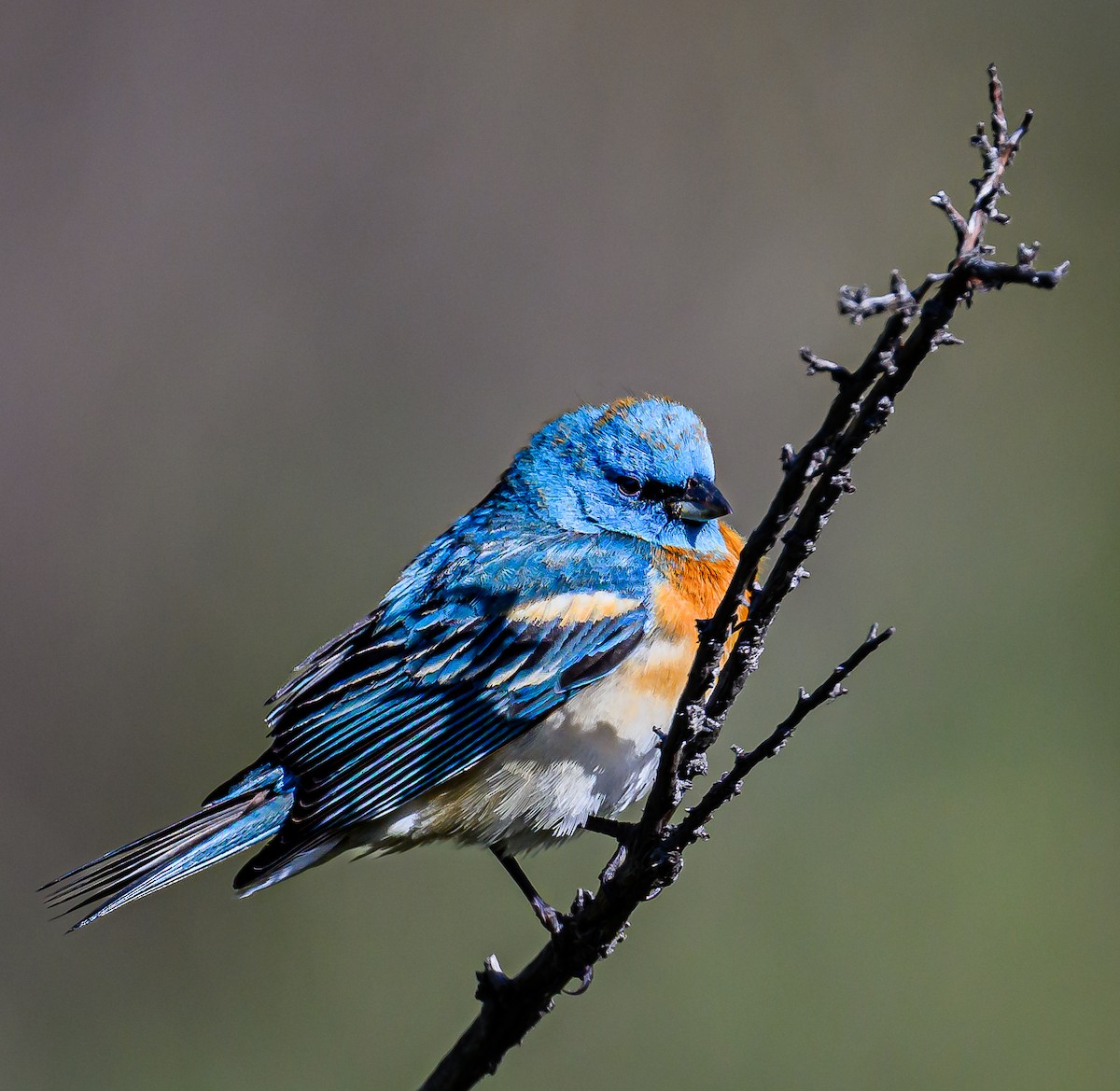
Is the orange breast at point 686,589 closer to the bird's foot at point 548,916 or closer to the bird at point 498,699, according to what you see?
the bird at point 498,699

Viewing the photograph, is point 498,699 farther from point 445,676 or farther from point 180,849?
point 180,849

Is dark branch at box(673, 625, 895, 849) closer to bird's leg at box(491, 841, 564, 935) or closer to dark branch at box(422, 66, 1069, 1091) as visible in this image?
dark branch at box(422, 66, 1069, 1091)

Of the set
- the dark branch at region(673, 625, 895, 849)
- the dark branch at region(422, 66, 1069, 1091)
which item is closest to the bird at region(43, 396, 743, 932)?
the dark branch at region(422, 66, 1069, 1091)

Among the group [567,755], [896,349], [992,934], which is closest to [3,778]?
[567,755]

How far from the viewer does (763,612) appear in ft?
7.55

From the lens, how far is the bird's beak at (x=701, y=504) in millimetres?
3678

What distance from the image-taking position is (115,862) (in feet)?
10.7

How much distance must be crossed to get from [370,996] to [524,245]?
12.5 ft

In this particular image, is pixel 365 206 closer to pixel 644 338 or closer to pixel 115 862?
pixel 644 338

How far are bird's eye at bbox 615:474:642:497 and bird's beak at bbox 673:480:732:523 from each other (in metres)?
0.13

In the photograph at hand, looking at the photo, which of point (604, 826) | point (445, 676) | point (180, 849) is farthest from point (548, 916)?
point (180, 849)

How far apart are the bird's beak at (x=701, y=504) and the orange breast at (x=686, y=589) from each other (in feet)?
0.39

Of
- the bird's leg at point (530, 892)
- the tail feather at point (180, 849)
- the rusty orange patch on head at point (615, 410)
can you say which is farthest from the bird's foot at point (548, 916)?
the rusty orange patch on head at point (615, 410)

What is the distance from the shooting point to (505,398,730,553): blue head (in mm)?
3775
